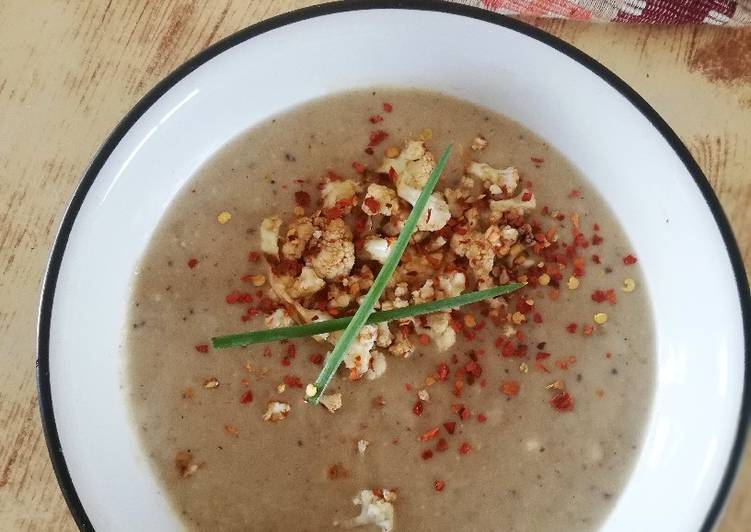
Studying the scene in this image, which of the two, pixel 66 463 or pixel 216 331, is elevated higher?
pixel 216 331

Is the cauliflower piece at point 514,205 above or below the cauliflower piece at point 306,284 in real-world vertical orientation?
above

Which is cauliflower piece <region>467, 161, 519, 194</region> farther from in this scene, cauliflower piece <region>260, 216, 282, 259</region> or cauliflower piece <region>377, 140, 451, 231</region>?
cauliflower piece <region>260, 216, 282, 259</region>

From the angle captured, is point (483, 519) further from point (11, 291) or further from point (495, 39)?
point (11, 291)

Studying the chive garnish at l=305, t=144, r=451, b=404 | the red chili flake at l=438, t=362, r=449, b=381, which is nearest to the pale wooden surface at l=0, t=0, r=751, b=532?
the chive garnish at l=305, t=144, r=451, b=404

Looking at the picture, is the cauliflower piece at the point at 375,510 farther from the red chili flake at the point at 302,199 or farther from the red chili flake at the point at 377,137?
the red chili flake at the point at 377,137

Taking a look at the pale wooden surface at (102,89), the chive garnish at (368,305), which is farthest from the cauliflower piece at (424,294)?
the pale wooden surface at (102,89)

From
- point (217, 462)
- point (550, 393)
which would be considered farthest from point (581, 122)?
point (217, 462)
